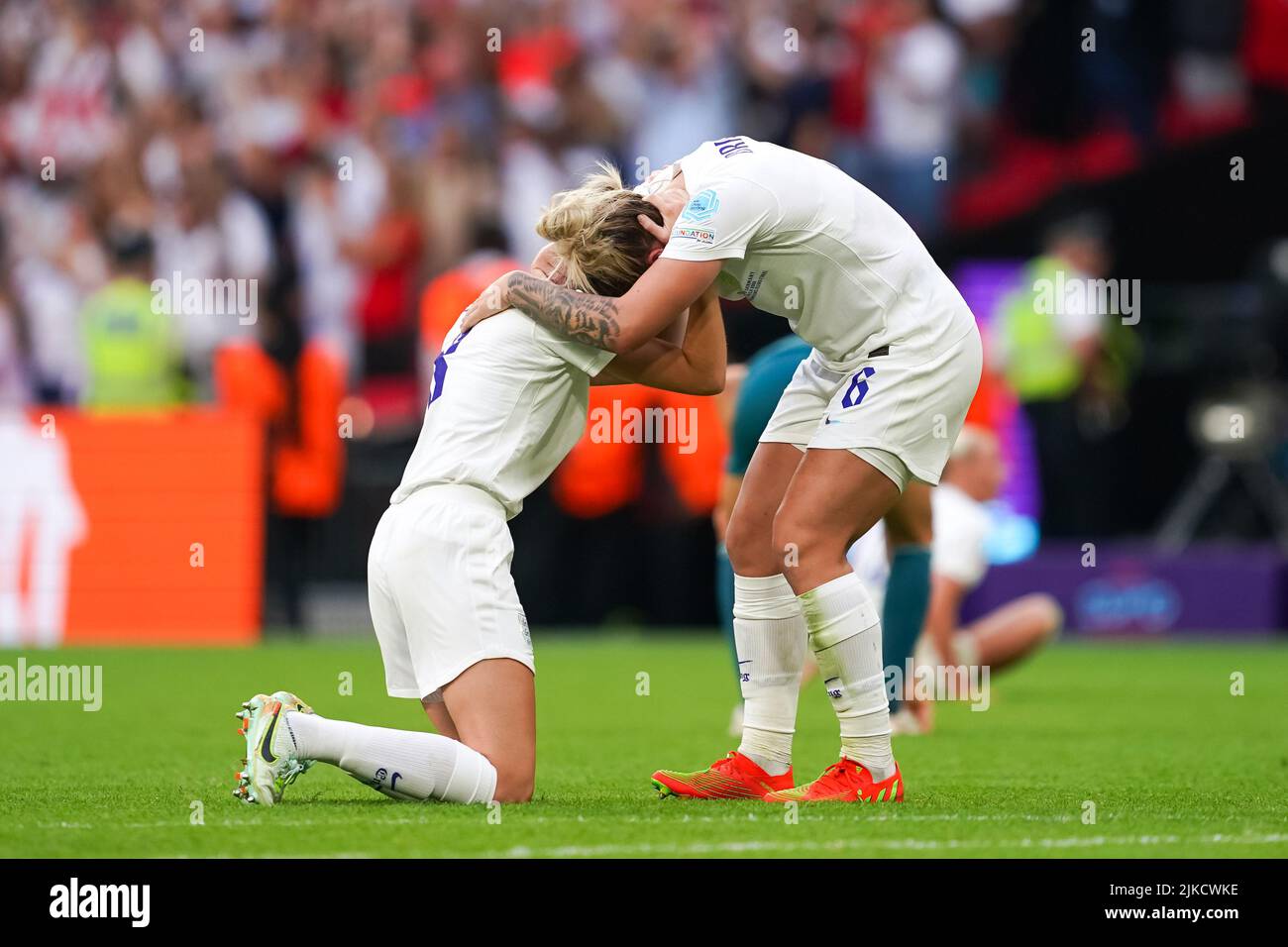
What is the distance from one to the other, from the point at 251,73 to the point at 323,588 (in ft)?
18.5

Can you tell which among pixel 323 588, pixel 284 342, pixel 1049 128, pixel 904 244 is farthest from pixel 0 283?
pixel 904 244

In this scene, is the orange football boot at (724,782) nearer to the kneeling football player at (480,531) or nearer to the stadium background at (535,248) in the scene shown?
the kneeling football player at (480,531)

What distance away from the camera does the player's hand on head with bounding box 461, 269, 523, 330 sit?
5504 millimetres

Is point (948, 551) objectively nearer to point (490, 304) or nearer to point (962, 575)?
point (962, 575)

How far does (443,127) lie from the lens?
15.6 metres

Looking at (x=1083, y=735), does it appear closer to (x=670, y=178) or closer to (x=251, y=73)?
(x=670, y=178)

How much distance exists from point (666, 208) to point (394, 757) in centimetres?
162

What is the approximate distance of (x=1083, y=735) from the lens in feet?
25.8

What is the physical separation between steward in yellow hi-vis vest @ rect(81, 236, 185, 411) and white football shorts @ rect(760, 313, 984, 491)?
35.1 ft

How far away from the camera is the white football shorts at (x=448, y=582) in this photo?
5.21 meters
